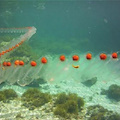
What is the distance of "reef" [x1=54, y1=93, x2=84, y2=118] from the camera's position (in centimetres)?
622

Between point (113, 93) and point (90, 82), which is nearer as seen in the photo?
point (113, 93)

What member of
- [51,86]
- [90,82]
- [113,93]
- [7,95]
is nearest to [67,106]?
[7,95]

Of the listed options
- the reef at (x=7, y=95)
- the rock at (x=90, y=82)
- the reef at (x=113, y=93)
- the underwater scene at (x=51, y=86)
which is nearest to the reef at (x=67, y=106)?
the underwater scene at (x=51, y=86)

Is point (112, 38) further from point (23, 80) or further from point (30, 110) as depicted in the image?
point (30, 110)

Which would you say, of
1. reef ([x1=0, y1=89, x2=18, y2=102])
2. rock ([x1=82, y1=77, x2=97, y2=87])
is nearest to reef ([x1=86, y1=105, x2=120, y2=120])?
reef ([x1=0, y1=89, x2=18, y2=102])

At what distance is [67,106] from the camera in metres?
6.55

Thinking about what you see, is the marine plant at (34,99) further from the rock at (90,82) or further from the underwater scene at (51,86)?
the rock at (90,82)

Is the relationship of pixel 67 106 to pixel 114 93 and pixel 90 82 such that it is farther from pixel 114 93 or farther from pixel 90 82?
pixel 90 82

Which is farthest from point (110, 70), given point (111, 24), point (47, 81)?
point (111, 24)

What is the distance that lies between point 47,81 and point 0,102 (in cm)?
587

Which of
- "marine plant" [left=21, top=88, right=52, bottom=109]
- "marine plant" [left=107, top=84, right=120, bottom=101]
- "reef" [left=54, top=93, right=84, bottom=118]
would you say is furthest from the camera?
"marine plant" [left=107, top=84, right=120, bottom=101]

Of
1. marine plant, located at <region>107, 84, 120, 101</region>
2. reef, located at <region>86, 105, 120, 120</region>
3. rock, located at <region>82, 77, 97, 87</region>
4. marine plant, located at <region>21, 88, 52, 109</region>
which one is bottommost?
reef, located at <region>86, 105, 120, 120</region>

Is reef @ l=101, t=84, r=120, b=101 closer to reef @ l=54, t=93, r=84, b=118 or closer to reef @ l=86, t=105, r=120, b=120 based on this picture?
reef @ l=86, t=105, r=120, b=120

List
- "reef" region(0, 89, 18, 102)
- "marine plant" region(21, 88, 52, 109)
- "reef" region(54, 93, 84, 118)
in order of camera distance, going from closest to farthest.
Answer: "reef" region(54, 93, 84, 118) < "marine plant" region(21, 88, 52, 109) < "reef" region(0, 89, 18, 102)
